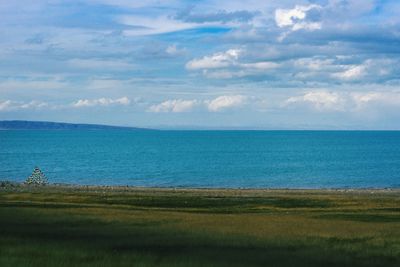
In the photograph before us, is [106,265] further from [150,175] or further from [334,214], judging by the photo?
[150,175]

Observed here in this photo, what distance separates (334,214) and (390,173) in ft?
322

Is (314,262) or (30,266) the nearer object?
(30,266)

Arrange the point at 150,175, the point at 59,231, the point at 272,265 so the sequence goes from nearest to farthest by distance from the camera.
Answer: the point at 272,265 → the point at 59,231 → the point at 150,175

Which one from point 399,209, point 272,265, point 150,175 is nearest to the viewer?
point 272,265

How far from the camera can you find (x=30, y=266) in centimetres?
2427

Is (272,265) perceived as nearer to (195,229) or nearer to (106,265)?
(106,265)

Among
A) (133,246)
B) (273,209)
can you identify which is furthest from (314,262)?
(273,209)

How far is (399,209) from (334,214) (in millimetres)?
8717

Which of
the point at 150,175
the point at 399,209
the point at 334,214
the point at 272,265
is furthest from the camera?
the point at 150,175

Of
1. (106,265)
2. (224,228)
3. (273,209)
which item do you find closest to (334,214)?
(273,209)

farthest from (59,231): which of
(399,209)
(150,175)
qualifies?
(150,175)

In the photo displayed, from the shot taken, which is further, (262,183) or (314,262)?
(262,183)

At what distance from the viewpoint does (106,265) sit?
25000mm

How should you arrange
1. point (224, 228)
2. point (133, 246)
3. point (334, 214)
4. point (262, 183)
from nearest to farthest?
point (133, 246)
point (224, 228)
point (334, 214)
point (262, 183)
